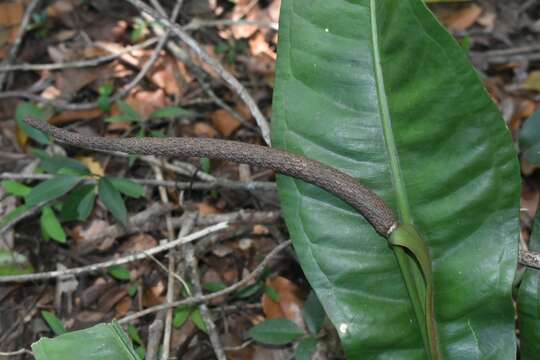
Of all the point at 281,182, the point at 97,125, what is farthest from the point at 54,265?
the point at 281,182

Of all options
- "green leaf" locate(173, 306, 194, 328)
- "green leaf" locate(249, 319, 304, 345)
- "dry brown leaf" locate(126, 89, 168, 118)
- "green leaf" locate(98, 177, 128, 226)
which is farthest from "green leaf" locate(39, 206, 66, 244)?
"green leaf" locate(249, 319, 304, 345)

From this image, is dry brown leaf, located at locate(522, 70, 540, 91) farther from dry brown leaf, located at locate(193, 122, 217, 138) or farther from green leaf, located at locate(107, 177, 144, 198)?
green leaf, located at locate(107, 177, 144, 198)

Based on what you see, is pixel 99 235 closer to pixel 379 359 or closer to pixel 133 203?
pixel 133 203

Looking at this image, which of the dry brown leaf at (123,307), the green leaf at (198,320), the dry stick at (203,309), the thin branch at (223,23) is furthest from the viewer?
the thin branch at (223,23)

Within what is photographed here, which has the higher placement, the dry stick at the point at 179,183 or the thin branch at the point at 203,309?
the dry stick at the point at 179,183

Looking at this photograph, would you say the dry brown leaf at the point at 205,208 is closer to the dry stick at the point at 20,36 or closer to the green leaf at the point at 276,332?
the green leaf at the point at 276,332

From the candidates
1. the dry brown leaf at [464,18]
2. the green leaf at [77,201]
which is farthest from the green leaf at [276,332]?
the dry brown leaf at [464,18]

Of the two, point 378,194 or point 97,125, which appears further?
point 97,125
